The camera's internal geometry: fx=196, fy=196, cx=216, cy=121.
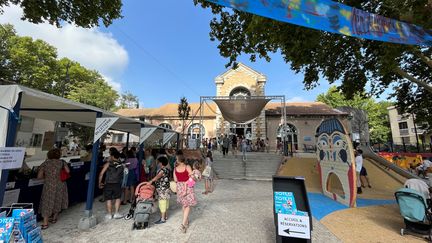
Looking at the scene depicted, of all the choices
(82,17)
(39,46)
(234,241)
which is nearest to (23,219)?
(234,241)

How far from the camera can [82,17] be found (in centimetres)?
714

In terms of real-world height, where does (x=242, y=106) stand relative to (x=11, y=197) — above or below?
above

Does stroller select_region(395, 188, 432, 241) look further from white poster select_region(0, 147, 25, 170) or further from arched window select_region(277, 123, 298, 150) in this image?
arched window select_region(277, 123, 298, 150)

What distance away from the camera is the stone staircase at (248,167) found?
10.8 metres

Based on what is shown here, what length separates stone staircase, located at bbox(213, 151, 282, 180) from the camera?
426 inches

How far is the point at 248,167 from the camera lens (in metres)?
11.6

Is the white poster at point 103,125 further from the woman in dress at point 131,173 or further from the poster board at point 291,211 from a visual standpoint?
the poster board at point 291,211

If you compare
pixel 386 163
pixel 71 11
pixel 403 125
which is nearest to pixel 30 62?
pixel 71 11

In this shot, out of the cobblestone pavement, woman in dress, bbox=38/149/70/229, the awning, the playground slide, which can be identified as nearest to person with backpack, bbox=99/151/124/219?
the cobblestone pavement

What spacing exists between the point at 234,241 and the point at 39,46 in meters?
25.1

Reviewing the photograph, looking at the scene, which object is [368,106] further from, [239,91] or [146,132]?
[146,132]

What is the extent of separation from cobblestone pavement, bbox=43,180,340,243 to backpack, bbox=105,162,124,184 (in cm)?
90

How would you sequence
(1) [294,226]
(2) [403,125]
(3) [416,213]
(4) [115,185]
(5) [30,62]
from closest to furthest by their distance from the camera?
1. (1) [294,226]
2. (3) [416,213]
3. (4) [115,185]
4. (5) [30,62]
5. (2) [403,125]

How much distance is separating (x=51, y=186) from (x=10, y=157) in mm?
1813
